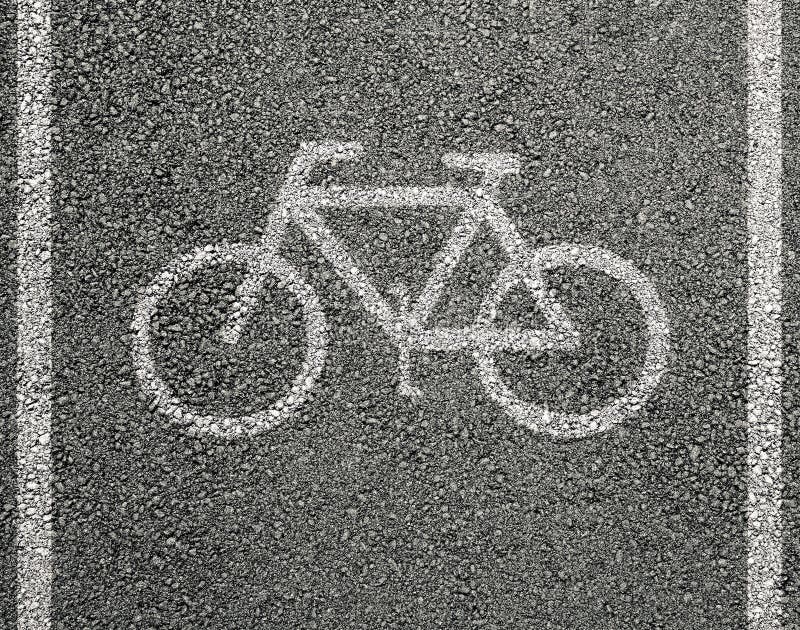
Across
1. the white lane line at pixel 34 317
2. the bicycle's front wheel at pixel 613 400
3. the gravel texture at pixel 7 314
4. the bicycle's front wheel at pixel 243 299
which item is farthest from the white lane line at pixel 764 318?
the gravel texture at pixel 7 314

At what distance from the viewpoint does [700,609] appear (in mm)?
3512

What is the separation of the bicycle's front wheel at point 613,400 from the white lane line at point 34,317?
2.22m

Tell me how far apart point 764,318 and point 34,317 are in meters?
3.72

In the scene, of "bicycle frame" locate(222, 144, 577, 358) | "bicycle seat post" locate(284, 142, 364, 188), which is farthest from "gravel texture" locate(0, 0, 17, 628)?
"bicycle seat post" locate(284, 142, 364, 188)

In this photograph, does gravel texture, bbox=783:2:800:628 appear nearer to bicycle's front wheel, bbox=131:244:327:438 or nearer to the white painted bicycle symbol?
the white painted bicycle symbol

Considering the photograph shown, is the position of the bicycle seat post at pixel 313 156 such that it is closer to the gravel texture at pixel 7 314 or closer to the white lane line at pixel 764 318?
the gravel texture at pixel 7 314

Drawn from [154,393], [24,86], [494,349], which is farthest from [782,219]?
[24,86]

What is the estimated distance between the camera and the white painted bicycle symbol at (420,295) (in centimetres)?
361

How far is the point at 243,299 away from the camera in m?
3.68

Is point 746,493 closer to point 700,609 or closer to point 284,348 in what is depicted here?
point 700,609

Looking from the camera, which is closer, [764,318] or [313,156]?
[764,318]

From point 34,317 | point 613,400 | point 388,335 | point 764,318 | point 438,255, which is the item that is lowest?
point 613,400

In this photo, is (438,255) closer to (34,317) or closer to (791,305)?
(791,305)

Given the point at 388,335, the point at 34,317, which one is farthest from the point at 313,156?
the point at 34,317
